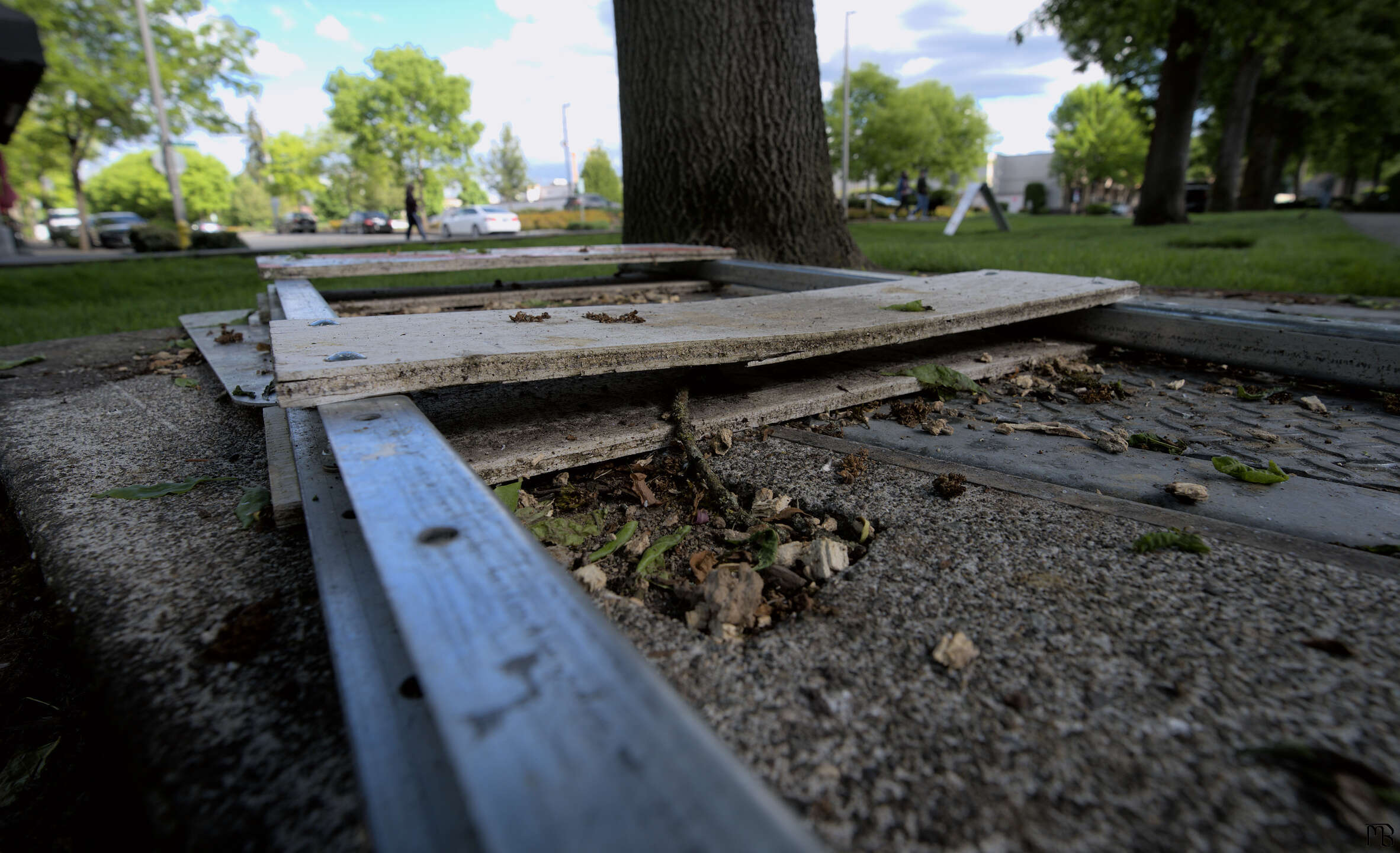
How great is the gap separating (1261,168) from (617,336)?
1260 inches

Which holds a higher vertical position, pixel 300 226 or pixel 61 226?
pixel 300 226

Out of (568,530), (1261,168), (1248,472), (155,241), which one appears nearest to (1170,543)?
(1248,472)

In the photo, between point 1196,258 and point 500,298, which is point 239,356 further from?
point 1196,258

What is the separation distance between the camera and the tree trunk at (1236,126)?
19500mm

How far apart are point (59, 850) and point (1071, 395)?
2.55 metres

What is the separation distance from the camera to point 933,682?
92 centimetres

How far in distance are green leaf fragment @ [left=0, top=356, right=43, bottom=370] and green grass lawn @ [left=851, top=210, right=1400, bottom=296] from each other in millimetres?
5380

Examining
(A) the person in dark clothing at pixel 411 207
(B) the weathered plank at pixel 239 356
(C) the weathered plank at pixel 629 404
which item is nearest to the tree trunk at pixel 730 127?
(C) the weathered plank at pixel 629 404

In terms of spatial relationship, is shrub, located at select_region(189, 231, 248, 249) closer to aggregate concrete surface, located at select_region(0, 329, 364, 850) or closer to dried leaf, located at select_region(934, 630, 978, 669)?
aggregate concrete surface, located at select_region(0, 329, 364, 850)

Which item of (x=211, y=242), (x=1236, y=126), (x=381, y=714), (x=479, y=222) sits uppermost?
(x=1236, y=126)

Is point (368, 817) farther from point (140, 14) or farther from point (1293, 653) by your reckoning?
point (140, 14)

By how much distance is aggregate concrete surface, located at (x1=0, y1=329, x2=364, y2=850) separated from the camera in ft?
2.37

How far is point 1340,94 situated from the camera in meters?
22.9

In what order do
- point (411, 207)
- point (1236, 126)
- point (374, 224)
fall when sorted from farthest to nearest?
1. point (374, 224)
2. point (411, 207)
3. point (1236, 126)
